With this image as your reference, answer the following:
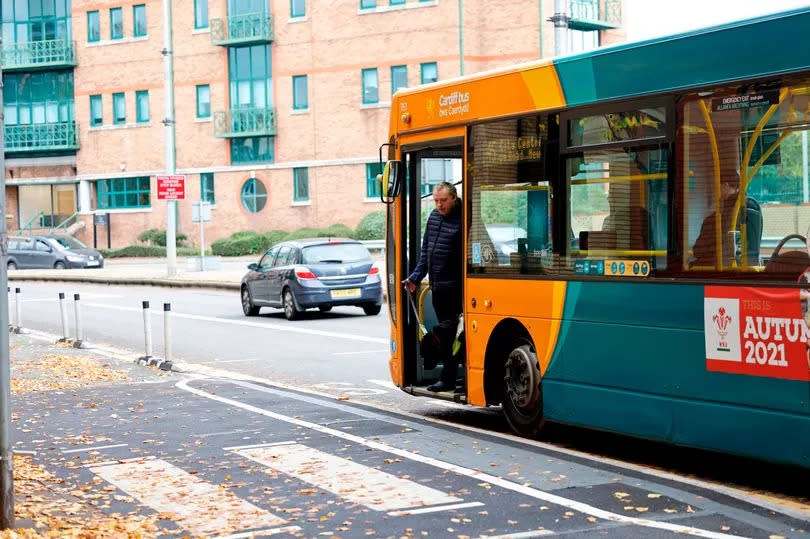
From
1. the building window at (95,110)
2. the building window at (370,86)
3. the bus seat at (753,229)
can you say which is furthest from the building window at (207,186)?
the bus seat at (753,229)

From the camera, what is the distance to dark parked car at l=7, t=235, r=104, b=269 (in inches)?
2119

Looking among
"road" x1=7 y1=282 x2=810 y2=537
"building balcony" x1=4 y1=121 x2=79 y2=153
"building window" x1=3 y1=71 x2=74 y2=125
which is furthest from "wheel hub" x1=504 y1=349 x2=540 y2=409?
"building window" x1=3 y1=71 x2=74 y2=125

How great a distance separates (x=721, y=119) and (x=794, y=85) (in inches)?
25.1

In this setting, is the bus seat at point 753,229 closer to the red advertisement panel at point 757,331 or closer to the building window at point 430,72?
the red advertisement panel at point 757,331

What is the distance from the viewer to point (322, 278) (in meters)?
24.9

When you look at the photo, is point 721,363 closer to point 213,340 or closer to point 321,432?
point 321,432

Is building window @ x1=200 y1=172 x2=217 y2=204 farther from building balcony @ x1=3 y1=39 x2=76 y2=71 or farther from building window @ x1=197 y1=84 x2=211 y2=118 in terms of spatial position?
building balcony @ x1=3 y1=39 x2=76 y2=71

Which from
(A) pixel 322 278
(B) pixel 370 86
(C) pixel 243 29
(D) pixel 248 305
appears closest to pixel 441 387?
(A) pixel 322 278

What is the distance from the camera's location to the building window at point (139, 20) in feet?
215

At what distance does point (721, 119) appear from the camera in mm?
8258

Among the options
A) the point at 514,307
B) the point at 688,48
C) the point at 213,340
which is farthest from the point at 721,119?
the point at 213,340

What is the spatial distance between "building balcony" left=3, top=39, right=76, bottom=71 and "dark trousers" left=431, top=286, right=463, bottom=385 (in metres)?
60.2

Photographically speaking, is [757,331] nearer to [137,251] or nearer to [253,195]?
[253,195]

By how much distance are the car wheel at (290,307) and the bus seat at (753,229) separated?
1727 centimetres
